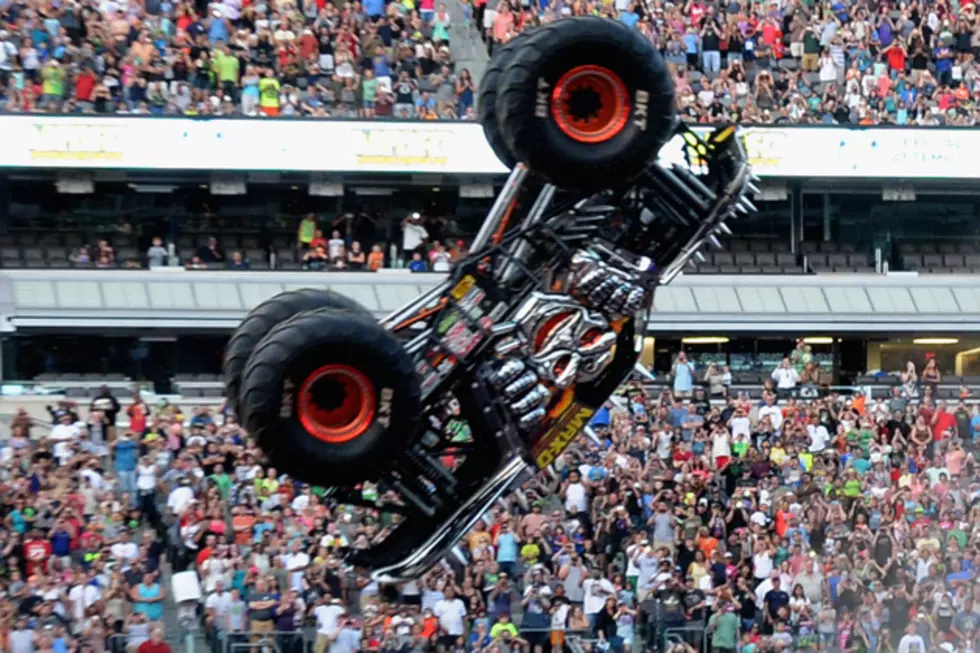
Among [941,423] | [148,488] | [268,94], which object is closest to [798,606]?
[941,423]

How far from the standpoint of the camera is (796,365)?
34000mm

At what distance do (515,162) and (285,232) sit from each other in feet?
57.0

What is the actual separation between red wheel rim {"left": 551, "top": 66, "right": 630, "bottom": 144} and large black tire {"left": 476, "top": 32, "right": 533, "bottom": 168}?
43cm

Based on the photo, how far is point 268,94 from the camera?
34.6 meters

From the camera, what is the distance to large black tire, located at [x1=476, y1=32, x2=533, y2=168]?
18828mm

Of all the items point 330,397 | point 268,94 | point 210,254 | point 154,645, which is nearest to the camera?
point 330,397

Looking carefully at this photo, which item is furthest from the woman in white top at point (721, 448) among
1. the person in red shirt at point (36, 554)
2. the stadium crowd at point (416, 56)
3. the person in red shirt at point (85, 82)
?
the person in red shirt at point (85, 82)

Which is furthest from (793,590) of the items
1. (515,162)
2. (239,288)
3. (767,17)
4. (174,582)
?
(767,17)

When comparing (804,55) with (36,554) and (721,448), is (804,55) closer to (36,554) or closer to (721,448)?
(721,448)

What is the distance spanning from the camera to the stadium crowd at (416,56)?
34031 mm

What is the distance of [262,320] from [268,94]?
1612 cm

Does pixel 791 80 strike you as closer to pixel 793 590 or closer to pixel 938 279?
pixel 938 279

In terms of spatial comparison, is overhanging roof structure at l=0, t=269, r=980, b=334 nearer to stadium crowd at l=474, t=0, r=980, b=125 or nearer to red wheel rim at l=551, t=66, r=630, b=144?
stadium crowd at l=474, t=0, r=980, b=125

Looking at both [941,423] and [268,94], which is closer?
[941,423]
